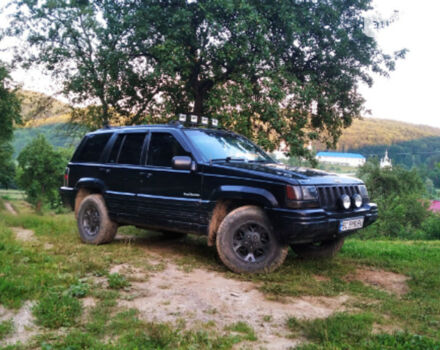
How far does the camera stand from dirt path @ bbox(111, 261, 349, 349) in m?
3.34

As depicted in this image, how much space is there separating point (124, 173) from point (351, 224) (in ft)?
11.5

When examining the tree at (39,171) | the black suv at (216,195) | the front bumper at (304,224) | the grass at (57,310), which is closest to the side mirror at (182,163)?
the black suv at (216,195)

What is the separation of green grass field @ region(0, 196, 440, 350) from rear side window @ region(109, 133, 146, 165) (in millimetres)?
1387

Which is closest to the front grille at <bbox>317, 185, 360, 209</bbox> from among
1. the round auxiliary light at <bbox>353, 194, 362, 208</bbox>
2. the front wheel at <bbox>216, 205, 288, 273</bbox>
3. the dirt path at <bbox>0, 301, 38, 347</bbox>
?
the round auxiliary light at <bbox>353, 194, 362, 208</bbox>

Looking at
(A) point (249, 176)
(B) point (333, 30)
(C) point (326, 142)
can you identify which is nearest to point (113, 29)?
(B) point (333, 30)

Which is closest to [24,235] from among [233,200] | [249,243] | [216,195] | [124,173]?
[124,173]

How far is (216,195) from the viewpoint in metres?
5.29

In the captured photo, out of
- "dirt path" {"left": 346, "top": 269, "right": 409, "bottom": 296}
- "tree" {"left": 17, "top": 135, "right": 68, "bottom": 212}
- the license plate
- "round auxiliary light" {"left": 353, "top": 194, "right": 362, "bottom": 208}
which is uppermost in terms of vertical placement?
"round auxiliary light" {"left": 353, "top": 194, "right": 362, "bottom": 208}

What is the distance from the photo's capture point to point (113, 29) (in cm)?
1370

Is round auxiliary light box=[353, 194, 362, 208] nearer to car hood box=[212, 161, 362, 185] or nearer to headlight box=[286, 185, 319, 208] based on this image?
car hood box=[212, 161, 362, 185]

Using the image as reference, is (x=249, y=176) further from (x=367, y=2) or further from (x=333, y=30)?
(x=367, y=2)

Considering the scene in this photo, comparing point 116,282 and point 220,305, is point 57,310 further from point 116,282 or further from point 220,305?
point 220,305

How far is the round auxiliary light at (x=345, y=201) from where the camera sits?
16.6 ft

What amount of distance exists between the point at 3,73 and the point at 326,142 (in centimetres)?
1471
